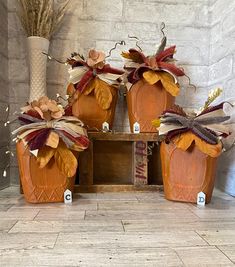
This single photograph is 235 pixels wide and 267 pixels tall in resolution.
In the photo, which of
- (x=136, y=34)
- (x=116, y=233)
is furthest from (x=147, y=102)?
(x=116, y=233)

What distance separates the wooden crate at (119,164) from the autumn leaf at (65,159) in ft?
0.68

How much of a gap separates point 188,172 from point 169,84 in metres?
0.39

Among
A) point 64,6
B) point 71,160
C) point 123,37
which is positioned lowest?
point 71,160

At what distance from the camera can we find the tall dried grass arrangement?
4.14 feet

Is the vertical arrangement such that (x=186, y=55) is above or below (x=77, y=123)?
above

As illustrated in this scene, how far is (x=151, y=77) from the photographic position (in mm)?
1119

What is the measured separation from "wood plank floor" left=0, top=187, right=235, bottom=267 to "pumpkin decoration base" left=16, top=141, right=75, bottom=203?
0.04 m

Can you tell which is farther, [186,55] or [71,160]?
[186,55]

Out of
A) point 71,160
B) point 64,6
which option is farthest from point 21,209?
point 64,6

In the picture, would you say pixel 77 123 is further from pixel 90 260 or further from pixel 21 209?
pixel 90 260

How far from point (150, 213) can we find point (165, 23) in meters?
1.04

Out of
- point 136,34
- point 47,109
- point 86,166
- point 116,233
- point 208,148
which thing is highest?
point 136,34

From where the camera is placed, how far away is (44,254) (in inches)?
23.0

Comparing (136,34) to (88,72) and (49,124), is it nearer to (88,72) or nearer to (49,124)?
(88,72)
